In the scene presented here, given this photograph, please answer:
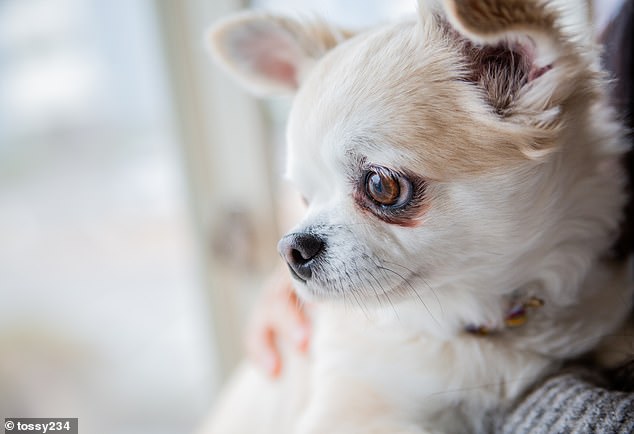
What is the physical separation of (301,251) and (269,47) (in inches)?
15.5

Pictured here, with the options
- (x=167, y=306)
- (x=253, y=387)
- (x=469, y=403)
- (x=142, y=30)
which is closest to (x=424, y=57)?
(x=469, y=403)

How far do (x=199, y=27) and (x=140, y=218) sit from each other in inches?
24.3

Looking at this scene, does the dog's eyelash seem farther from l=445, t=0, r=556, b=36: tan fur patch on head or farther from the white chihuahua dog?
l=445, t=0, r=556, b=36: tan fur patch on head

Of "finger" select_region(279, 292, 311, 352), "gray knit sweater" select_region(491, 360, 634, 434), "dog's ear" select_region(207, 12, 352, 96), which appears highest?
"dog's ear" select_region(207, 12, 352, 96)

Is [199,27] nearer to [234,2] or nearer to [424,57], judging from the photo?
[234,2]

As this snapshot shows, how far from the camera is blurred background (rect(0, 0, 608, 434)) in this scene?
1479 millimetres

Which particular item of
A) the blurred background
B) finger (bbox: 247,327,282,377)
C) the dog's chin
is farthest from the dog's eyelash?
the blurred background

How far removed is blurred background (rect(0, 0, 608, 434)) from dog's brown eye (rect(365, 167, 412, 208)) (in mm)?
864

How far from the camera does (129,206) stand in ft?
5.90

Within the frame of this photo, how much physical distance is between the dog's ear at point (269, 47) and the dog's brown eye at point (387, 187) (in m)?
0.31

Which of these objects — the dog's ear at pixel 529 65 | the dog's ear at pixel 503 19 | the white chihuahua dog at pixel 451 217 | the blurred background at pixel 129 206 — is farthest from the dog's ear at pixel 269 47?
the blurred background at pixel 129 206

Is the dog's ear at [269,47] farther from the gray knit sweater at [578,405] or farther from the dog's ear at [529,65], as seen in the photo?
the gray knit sweater at [578,405]

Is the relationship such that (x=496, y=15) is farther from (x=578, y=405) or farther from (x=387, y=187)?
(x=578, y=405)

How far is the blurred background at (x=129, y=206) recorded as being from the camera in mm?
1479
